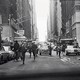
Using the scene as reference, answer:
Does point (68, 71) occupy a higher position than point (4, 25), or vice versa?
point (4, 25)

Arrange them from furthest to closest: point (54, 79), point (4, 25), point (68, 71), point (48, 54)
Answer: point (4, 25), point (48, 54), point (68, 71), point (54, 79)

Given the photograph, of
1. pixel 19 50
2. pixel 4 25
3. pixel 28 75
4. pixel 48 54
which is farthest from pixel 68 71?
pixel 4 25

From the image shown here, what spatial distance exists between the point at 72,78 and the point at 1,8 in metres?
70.8

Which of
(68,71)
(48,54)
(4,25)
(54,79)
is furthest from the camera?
(4,25)

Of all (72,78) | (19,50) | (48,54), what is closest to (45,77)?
(72,78)

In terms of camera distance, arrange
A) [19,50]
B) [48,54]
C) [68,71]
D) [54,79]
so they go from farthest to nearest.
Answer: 1. [48,54]
2. [19,50]
3. [68,71]
4. [54,79]

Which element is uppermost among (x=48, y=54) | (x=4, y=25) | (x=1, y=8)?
(x=1, y=8)

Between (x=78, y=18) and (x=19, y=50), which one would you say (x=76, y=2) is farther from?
(x=19, y=50)

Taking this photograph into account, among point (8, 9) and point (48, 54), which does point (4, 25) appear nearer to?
point (8, 9)

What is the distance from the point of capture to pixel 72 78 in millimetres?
1567

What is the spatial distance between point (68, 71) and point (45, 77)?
0.18m

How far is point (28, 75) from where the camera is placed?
1583mm

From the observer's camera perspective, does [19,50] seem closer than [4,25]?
Yes

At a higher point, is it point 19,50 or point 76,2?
point 76,2
